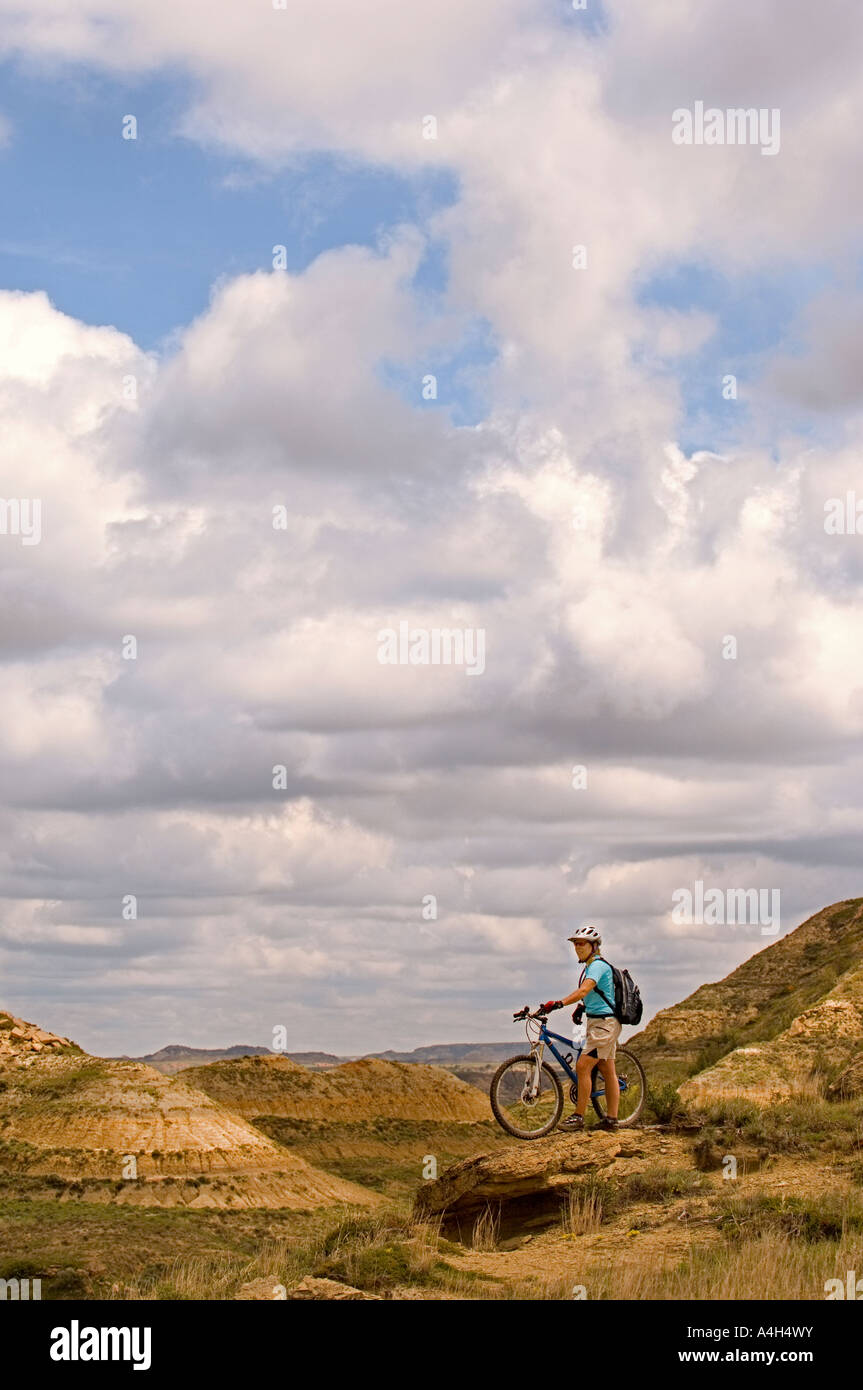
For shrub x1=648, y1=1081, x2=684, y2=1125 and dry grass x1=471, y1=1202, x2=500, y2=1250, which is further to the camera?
shrub x1=648, y1=1081, x2=684, y2=1125

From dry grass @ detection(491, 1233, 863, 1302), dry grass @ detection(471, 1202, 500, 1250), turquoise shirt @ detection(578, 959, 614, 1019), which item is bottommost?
dry grass @ detection(471, 1202, 500, 1250)

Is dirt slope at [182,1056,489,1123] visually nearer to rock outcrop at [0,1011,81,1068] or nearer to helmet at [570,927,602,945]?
rock outcrop at [0,1011,81,1068]

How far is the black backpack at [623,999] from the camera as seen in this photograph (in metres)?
17.9

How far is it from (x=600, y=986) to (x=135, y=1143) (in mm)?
76829

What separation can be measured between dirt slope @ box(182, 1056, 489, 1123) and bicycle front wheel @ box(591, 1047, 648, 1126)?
360 feet

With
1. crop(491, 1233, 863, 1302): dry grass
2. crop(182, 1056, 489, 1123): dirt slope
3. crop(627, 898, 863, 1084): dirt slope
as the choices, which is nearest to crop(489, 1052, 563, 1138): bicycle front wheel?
crop(491, 1233, 863, 1302): dry grass

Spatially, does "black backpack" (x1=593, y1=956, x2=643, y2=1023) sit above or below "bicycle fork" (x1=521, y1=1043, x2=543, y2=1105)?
above

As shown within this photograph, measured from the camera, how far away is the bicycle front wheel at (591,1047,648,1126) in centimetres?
1916

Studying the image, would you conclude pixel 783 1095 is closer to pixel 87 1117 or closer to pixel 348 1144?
pixel 87 1117

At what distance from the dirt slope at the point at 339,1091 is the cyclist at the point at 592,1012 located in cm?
11161

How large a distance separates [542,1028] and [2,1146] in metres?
78.0

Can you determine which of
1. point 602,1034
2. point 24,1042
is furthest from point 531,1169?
point 24,1042
